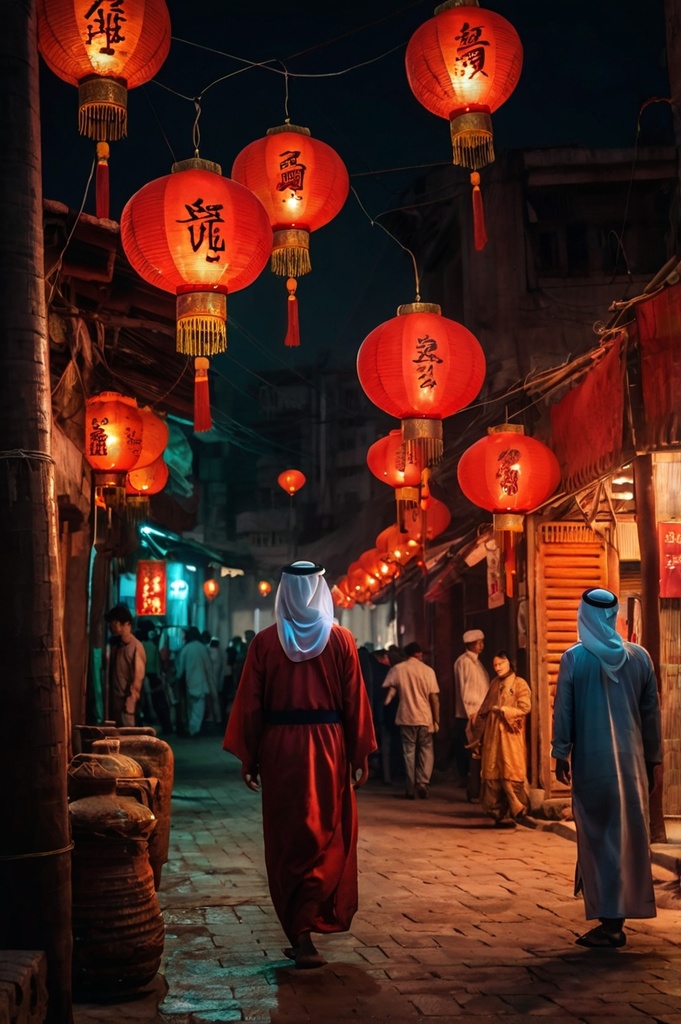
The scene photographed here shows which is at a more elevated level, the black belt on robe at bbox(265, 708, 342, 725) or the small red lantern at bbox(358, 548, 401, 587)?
the small red lantern at bbox(358, 548, 401, 587)

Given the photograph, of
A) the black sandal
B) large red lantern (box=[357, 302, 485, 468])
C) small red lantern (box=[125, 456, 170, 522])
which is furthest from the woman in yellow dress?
the black sandal

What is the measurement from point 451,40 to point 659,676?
18.5 feet

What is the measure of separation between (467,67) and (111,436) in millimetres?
5757

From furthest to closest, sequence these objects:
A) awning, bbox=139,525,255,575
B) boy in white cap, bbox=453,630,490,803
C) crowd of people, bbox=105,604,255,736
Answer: crowd of people, bbox=105,604,255,736 < awning, bbox=139,525,255,575 < boy in white cap, bbox=453,630,490,803

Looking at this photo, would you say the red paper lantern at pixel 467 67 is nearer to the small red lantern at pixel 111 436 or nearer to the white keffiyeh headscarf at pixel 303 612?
the white keffiyeh headscarf at pixel 303 612

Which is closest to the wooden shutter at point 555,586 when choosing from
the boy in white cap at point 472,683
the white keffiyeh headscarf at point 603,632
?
the boy in white cap at point 472,683

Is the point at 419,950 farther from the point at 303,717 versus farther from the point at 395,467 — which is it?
the point at 395,467

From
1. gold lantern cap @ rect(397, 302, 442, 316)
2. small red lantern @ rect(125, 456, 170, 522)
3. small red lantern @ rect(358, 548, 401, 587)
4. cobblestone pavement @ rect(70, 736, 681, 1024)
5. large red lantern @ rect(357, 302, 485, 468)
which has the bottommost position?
cobblestone pavement @ rect(70, 736, 681, 1024)

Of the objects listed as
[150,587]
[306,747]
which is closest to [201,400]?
[306,747]

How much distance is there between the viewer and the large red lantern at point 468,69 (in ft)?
28.0

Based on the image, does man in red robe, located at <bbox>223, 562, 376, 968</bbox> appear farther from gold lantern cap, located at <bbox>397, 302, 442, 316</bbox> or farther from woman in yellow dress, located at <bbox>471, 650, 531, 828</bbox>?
woman in yellow dress, located at <bbox>471, 650, 531, 828</bbox>

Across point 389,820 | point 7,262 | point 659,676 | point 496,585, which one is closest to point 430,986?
point 7,262

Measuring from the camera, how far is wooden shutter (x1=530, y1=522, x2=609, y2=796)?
13898 millimetres

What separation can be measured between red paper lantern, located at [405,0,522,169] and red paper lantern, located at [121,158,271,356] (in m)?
1.86
